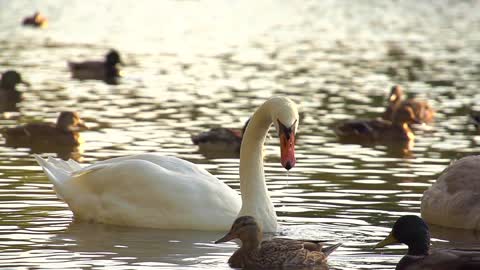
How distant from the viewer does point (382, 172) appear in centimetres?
1616

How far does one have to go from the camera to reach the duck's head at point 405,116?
20844 mm

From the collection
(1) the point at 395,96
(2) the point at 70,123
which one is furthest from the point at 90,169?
(1) the point at 395,96

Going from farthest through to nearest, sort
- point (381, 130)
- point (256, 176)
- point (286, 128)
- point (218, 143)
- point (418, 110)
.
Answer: point (418, 110) → point (381, 130) → point (218, 143) → point (256, 176) → point (286, 128)

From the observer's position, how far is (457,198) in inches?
504

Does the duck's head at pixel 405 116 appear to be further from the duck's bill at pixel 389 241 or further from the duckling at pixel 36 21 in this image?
the duckling at pixel 36 21

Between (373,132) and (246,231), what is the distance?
29.6 feet

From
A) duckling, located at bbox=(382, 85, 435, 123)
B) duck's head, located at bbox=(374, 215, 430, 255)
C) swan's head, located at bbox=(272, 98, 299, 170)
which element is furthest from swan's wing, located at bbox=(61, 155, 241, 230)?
duckling, located at bbox=(382, 85, 435, 123)

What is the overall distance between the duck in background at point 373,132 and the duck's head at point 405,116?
26.3 inches

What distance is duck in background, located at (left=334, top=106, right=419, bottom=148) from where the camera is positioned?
19234 millimetres

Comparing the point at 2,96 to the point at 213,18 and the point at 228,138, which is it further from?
the point at 213,18

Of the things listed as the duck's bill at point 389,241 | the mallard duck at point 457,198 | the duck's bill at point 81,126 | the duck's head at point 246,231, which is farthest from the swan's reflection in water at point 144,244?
the duck's bill at point 81,126

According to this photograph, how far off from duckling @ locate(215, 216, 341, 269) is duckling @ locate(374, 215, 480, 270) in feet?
1.72

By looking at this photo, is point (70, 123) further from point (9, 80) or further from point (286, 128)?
point (286, 128)

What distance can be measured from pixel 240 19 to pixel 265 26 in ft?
10.1
